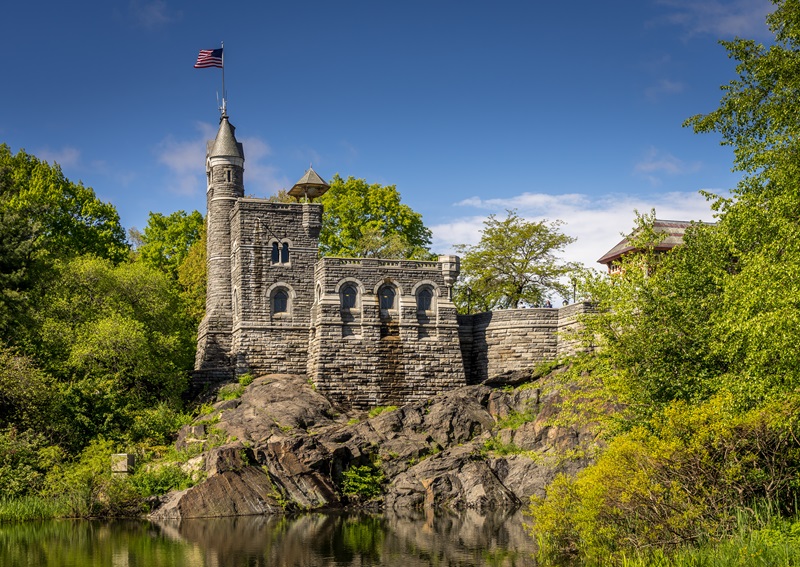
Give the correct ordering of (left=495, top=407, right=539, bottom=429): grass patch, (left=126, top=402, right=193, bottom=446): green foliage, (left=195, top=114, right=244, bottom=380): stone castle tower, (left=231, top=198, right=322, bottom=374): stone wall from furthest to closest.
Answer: (left=195, top=114, right=244, bottom=380): stone castle tower
(left=231, top=198, right=322, bottom=374): stone wall
(left=495, top=407, right=539, bottom=429): grass patch
(left=126, top=402, right=193, bottom=446): green foliage

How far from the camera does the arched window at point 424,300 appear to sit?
50.0m

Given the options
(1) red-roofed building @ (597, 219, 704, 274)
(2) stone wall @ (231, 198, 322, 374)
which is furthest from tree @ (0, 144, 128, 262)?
(1) red-roofed building @ (597, 219, 704, 274)

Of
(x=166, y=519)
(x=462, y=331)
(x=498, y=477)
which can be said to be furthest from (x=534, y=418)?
(x=166, y=519)

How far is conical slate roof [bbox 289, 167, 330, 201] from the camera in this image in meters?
53.7

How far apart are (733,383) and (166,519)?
2283 centimetres

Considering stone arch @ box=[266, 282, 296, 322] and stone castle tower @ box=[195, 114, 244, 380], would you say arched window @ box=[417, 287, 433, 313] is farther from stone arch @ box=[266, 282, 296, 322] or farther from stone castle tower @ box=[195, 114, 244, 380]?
stone castle tower @ box=[195, 114, 244, 380]

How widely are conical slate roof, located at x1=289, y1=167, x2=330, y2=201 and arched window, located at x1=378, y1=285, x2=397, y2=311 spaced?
7594 mm

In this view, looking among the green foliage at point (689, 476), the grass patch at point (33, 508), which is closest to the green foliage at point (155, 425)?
the grass patch at point (33, 508)

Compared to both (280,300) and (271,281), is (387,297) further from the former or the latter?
(271,281)

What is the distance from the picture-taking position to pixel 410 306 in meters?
49.4

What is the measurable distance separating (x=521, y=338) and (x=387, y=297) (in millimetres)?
6838

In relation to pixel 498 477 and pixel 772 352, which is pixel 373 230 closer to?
pixel 498 477

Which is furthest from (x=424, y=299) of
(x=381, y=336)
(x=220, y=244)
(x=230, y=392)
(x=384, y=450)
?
(x=220, y=244)

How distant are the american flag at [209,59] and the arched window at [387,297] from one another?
46.7 ft
